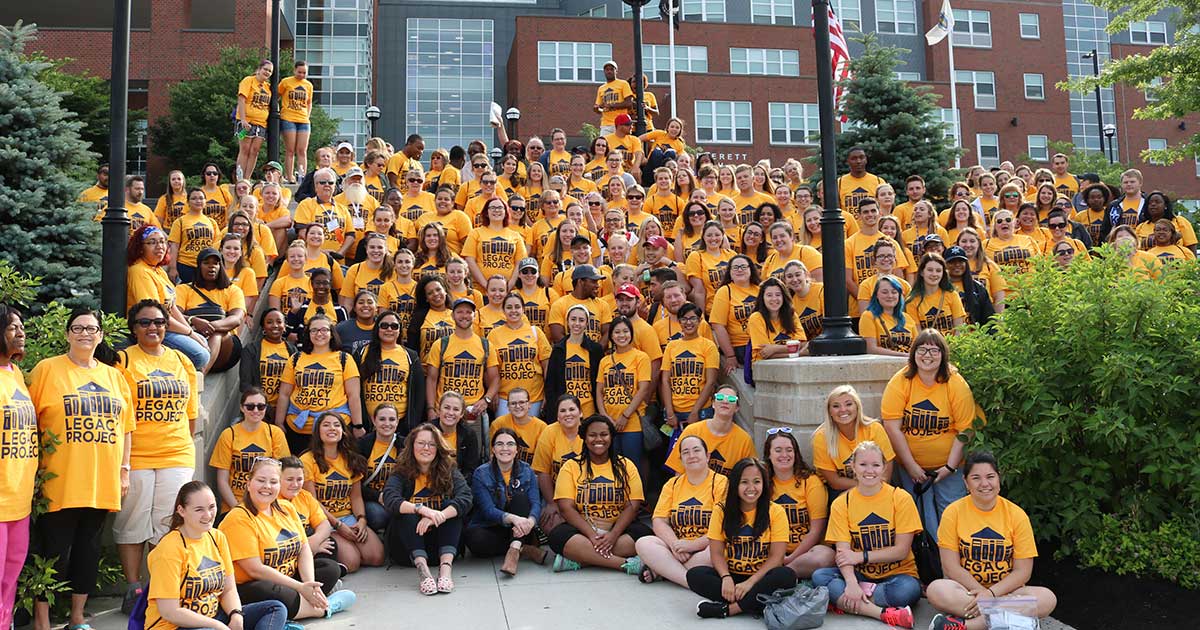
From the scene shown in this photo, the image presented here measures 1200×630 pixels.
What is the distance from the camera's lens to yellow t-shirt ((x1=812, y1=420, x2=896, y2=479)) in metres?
6.86

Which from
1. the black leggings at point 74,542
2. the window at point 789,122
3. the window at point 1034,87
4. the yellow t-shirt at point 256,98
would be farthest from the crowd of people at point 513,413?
the window at point 1034,87

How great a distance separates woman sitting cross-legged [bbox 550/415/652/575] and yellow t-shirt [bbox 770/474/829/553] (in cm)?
125

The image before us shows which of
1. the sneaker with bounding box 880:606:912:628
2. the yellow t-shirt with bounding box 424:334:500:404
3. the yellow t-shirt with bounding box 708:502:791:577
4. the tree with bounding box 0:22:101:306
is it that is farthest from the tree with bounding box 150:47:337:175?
the sneaker with bounding box 880:606:912:628

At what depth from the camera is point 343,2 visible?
47.0m

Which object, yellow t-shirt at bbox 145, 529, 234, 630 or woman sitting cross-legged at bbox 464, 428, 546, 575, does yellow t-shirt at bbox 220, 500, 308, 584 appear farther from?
woman sitting cross-legged at bbox 464, 428, 546, 575

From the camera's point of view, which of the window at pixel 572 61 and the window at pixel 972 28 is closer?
the window at pixel 572 61

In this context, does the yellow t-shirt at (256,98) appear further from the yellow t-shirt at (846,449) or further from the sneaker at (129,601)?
the yellow t-shirt at (846,449)

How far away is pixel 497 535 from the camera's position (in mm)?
7477

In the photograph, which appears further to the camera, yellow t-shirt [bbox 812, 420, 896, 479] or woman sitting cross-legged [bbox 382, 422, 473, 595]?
woman sitting cross-legged [bbox 382, 422, 473, 595]

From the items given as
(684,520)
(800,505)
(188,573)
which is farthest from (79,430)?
(800,505)

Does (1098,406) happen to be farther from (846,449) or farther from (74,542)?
(74,542)

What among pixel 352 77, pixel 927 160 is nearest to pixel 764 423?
pixel 927 160

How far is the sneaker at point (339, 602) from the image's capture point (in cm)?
617

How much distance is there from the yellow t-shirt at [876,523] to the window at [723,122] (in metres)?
36.1
